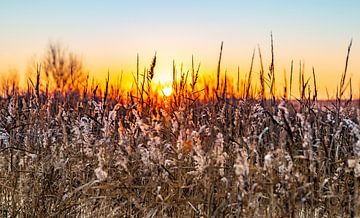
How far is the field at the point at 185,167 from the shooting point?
2.54 meters

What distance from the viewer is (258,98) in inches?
162

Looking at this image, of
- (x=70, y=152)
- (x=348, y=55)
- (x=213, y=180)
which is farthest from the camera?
(x=70, y=152)

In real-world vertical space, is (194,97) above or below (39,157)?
above

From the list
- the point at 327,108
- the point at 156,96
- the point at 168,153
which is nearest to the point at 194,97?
the point at 156,96

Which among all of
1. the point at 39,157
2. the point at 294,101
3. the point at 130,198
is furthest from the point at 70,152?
the point at 294,101

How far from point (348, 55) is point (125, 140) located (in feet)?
4.77

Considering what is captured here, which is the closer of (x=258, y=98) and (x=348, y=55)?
(x=348, y=55)

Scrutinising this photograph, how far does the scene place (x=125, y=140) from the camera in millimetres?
3105

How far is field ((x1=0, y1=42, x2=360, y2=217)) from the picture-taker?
254cm

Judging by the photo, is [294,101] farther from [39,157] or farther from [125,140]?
[39,157]

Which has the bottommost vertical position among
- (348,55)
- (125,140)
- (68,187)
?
(68,187)

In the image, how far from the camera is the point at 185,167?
10.1ft

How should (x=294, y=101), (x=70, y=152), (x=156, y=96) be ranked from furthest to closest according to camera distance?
(x=156, y=96) → (x=294, y=101) → (x=70, y=152)

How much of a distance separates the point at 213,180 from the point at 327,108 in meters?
1.55
